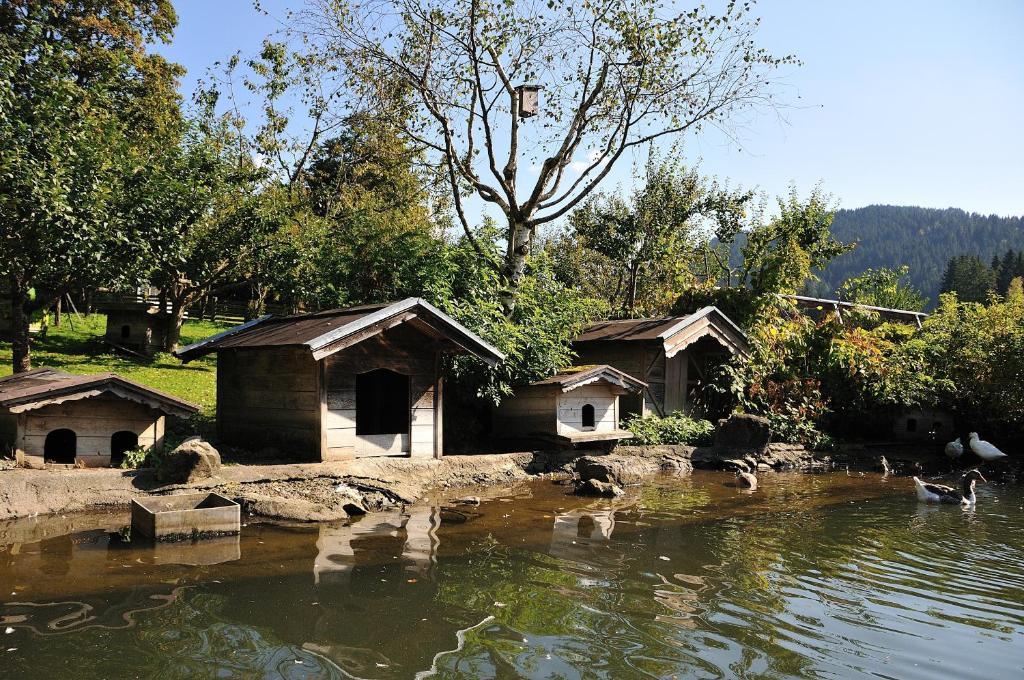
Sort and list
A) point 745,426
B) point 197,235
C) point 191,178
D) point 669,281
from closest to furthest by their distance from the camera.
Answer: point 191,178
point 745,426
point 197,235
point 669,281

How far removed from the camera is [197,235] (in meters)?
20.5

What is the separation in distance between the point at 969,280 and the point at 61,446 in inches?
3233

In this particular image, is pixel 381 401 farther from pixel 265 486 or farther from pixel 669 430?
pixel 669 430

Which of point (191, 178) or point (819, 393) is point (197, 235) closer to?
point (191, 178)

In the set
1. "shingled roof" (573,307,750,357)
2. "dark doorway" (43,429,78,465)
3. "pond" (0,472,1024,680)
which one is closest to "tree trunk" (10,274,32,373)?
"dark doorway" (43,429,78,465)

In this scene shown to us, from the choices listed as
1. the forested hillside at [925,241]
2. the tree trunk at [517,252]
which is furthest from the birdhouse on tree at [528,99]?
the forested hillside at [925,241]

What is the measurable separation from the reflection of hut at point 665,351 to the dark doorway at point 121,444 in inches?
459

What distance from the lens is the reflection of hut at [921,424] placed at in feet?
74.1

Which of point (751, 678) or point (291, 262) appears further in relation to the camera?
point (291, 262)

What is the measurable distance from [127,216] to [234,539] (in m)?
8.13

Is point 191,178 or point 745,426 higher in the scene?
point 191,178

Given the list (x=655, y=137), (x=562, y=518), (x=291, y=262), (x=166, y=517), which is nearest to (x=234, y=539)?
(x=166, y=517)

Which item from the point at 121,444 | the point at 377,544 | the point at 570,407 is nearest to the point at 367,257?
the point at 570,407

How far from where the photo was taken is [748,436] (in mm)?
19000
